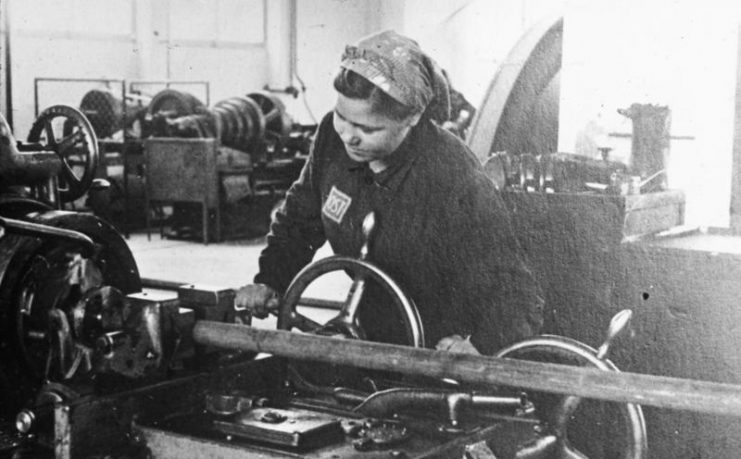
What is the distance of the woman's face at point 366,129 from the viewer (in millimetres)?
2029

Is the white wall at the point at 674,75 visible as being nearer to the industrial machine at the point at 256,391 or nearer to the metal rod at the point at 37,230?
the industrial machine at the point at 256,391

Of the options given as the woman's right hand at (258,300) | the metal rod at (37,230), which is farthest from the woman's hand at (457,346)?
the metal rod at (37,230)

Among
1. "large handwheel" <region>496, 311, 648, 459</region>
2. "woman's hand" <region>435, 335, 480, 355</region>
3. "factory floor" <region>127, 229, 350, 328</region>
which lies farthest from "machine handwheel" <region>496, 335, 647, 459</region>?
"factory floor" <region>127, 229, 350, 328</region>

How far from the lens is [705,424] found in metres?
2.77

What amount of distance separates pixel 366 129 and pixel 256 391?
25.4 inches

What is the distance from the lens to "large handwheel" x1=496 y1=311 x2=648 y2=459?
1.52 meters

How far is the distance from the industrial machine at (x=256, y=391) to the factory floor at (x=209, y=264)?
2.64 metres

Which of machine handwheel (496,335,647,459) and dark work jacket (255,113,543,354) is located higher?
dark work jacket (255,113,543,354)

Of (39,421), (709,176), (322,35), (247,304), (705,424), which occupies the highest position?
(322,35)

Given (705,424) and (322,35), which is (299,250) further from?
(322,35)

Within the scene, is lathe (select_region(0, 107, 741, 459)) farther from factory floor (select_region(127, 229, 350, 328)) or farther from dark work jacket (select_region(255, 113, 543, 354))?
factory floor (select_region(127, 229, 350, 328))

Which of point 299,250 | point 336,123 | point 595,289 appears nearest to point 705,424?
point 595,289

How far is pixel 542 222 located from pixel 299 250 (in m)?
0.88

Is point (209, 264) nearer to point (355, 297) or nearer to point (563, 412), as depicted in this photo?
point (355, 297)
